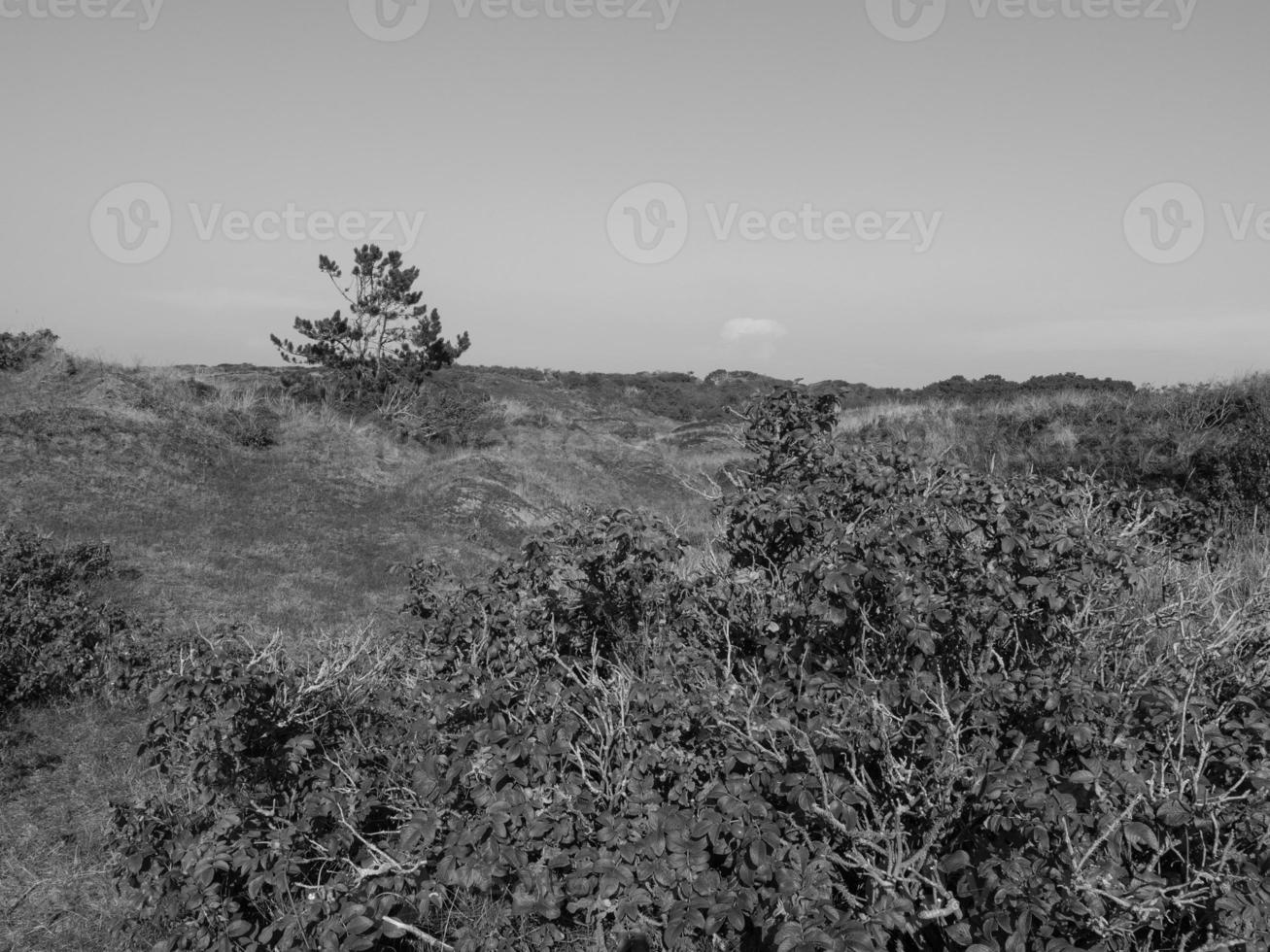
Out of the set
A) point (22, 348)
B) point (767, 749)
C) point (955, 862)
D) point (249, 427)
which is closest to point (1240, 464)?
point (767, 749)

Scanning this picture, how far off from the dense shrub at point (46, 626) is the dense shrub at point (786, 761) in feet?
8.39

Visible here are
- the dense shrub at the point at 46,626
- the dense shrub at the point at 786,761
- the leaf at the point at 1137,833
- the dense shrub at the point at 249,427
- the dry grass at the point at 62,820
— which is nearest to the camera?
the leaf at the point at 1137,833

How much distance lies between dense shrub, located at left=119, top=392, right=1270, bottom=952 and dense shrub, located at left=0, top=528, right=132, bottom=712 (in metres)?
2.56

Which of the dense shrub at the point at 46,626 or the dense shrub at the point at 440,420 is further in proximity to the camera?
the dense shrub at the point at 440,420

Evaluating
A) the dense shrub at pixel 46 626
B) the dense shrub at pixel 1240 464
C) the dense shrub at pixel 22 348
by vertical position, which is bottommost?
the dense shrub at pixel 46 626

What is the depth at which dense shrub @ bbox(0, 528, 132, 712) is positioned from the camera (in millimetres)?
5953

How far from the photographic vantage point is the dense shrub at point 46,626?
19.5 ft

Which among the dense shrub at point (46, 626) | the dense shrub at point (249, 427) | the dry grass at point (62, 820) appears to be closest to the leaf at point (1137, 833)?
the dry grass at point (62, 820)

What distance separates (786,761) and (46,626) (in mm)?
6209

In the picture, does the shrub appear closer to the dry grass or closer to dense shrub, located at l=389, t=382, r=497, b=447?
dense shrub, located at l=389, t=382, r=497, b=447

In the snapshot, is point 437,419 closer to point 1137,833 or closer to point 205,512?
point 205,512

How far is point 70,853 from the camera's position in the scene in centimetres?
419

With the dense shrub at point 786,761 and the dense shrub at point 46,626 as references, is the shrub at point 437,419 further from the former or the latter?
the dense shrub at point 786,761

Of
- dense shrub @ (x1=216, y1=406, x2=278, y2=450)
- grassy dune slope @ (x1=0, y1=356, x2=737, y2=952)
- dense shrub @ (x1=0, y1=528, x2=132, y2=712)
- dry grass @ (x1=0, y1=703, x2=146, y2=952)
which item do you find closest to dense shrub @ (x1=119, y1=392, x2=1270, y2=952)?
dry grass @ (x1=0, y1=703, x2=146, y2=952)
